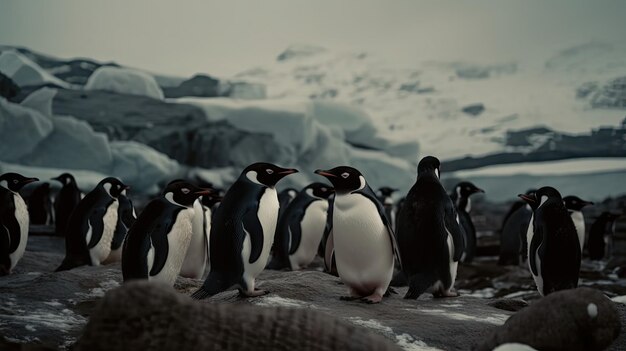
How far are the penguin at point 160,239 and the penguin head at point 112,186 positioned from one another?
1.84 m

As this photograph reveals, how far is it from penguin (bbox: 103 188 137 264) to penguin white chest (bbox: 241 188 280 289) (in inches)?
81.6

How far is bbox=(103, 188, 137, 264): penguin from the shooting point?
5571 millimetres

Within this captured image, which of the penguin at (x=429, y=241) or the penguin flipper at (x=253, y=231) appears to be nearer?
the penguin flipper at (x=253, y=231)

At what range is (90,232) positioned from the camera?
5.27 m

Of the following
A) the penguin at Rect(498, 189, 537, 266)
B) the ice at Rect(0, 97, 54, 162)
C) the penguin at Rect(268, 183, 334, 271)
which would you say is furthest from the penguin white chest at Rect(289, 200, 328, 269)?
the ice at Rect(0, 97, 54, 162)

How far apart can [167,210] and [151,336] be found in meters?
1.97

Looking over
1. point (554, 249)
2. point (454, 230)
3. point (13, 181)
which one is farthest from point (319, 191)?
point (554, 249)

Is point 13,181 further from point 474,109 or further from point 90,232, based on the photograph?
point 474,109

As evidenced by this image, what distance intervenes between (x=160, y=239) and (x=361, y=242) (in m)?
0.96

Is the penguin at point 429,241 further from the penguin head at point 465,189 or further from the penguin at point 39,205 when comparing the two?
the penguin at point 39,205

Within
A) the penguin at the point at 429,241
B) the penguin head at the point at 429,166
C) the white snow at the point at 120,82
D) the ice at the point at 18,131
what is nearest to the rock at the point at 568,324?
the penguin at the point at 429,241

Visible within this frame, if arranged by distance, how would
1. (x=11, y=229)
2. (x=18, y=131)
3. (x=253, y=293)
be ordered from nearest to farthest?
(x=253, y=293), (x=11, y=229), (x=18, y=131)

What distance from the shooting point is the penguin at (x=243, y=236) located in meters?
3.49

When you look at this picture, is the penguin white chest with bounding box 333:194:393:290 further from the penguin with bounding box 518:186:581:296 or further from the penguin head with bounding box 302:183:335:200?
the penguin head with bounding box 302:183:335:200
